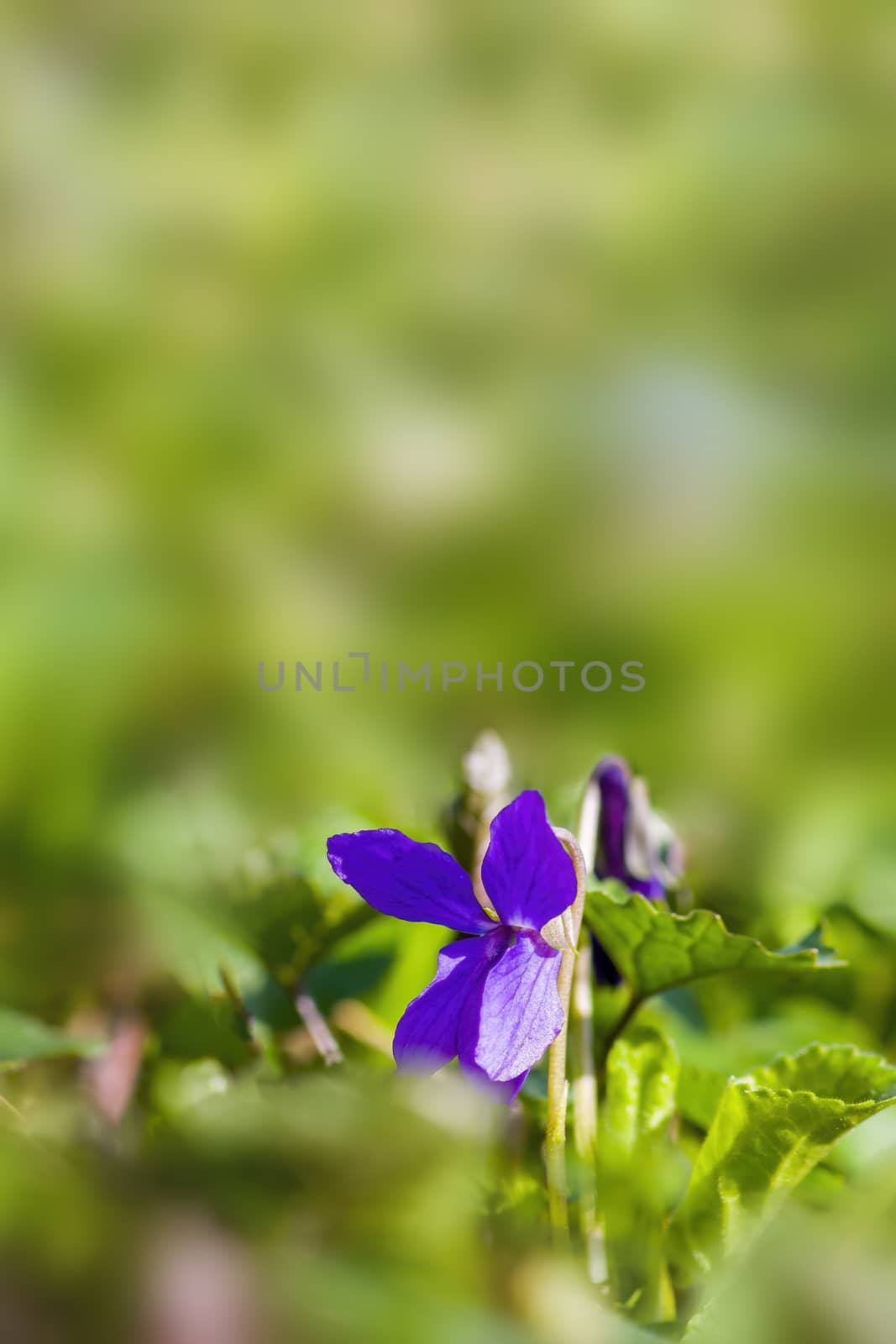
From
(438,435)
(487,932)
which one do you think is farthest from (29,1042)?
(438,435)

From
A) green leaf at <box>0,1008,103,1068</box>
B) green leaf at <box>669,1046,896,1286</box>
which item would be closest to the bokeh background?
green leaf at <box>0,1008,103,1068</box>

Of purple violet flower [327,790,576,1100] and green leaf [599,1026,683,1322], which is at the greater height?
purple violet flower [327,790,576,1100]

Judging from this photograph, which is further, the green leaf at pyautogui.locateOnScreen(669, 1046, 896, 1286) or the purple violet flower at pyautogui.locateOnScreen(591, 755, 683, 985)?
the purple violet flower at pyautogui.locateOnScreen(591, 755, 683, 985)

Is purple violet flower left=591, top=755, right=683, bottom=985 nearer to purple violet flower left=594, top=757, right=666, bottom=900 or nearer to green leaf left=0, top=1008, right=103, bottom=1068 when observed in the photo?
purple violet flower left=594, top=757, right=666, bottom=900

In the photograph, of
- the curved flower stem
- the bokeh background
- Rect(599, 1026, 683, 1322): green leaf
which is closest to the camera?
Rect(599, 1026, 683, 1322): green leaf

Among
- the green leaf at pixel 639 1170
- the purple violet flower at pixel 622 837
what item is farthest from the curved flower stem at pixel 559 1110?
the purple violet flower at pixel 622 837

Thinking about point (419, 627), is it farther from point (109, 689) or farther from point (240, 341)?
point (240, 341)
